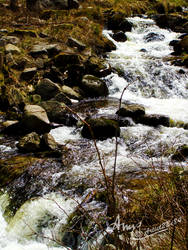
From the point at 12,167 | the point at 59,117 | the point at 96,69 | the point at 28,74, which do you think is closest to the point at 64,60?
the point at 96,69

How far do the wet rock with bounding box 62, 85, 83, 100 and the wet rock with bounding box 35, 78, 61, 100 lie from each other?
43cm

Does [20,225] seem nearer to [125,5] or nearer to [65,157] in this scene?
[65,157]

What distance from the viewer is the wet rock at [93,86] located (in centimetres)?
875

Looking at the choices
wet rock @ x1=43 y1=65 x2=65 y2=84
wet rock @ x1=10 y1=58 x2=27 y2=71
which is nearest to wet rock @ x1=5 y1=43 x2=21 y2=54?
wet rock @ x1=10 y1=58 x2=27 y2=71

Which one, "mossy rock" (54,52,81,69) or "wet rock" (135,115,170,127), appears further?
"mossy rock" (54,52,81,69)

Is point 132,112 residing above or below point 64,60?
below

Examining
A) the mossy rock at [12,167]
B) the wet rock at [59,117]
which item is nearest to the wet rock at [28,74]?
the wet rock at [59,117]

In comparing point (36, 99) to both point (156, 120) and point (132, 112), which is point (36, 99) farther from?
point (156, 120)

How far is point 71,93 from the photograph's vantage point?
27.5ft

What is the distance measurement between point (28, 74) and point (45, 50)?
1.93 meters

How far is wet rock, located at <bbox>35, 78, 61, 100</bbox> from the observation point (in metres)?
7.84

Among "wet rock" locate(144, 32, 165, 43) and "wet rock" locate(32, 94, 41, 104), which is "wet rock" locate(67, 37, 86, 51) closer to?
"wet rock" locate(32, 94, 41, 104)

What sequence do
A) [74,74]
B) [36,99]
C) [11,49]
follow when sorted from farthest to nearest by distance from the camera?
[74,74], [11,49], [36,99]

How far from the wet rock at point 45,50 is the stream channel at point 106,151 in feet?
7.87
